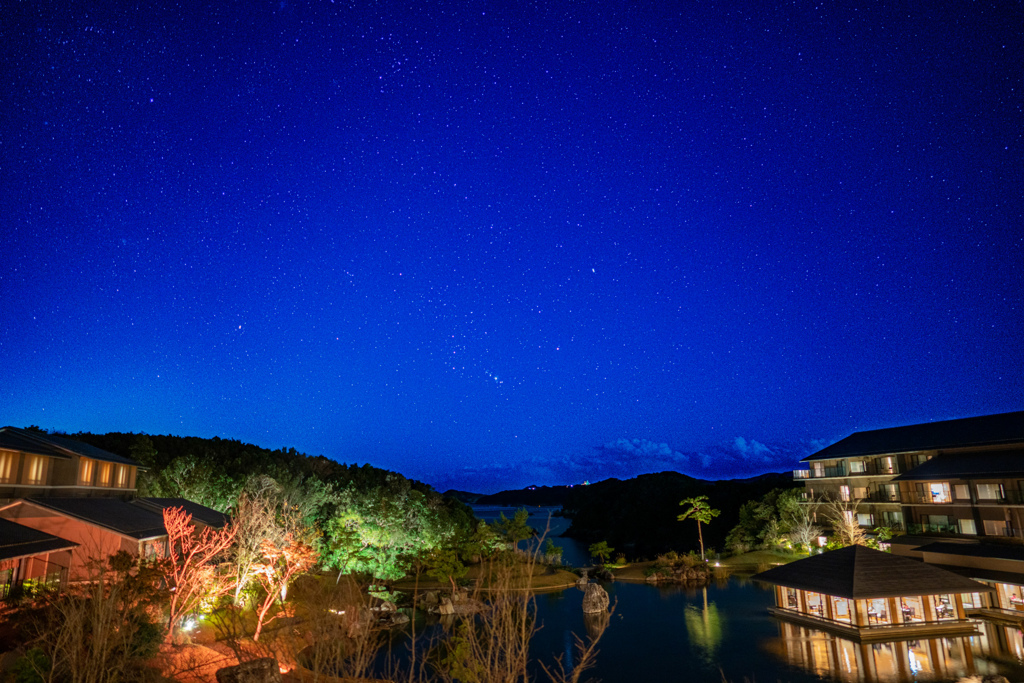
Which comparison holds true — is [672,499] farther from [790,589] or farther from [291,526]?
[291,526]

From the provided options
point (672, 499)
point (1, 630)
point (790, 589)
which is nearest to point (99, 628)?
point (1, 630)

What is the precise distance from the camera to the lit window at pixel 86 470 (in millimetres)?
24922

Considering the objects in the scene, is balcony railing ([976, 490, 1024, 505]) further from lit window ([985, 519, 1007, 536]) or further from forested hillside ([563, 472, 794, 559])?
forested hillside ([563, 472, 794, 559])

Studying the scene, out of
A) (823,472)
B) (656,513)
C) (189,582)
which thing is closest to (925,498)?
(823,472)

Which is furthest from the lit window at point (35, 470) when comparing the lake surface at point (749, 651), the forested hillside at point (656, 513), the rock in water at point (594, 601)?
the forested hillside at point (656, 513)

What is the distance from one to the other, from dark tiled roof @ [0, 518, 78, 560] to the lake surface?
13.5 meters

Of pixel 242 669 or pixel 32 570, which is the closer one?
pixel 242 669

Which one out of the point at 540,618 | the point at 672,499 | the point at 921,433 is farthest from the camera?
the point at 672,499

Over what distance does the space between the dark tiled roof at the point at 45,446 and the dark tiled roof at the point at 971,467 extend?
4078cm

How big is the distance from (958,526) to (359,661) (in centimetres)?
3451

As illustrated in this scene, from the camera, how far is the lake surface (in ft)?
58.2

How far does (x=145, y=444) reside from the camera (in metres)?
39.8

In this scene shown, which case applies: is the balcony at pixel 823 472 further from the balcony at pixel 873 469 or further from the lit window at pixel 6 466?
the lit window at pixel 6 466

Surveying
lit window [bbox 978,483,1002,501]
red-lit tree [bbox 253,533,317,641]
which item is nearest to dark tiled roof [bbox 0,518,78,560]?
red-lit tree [bbox 253,533,317,641]
